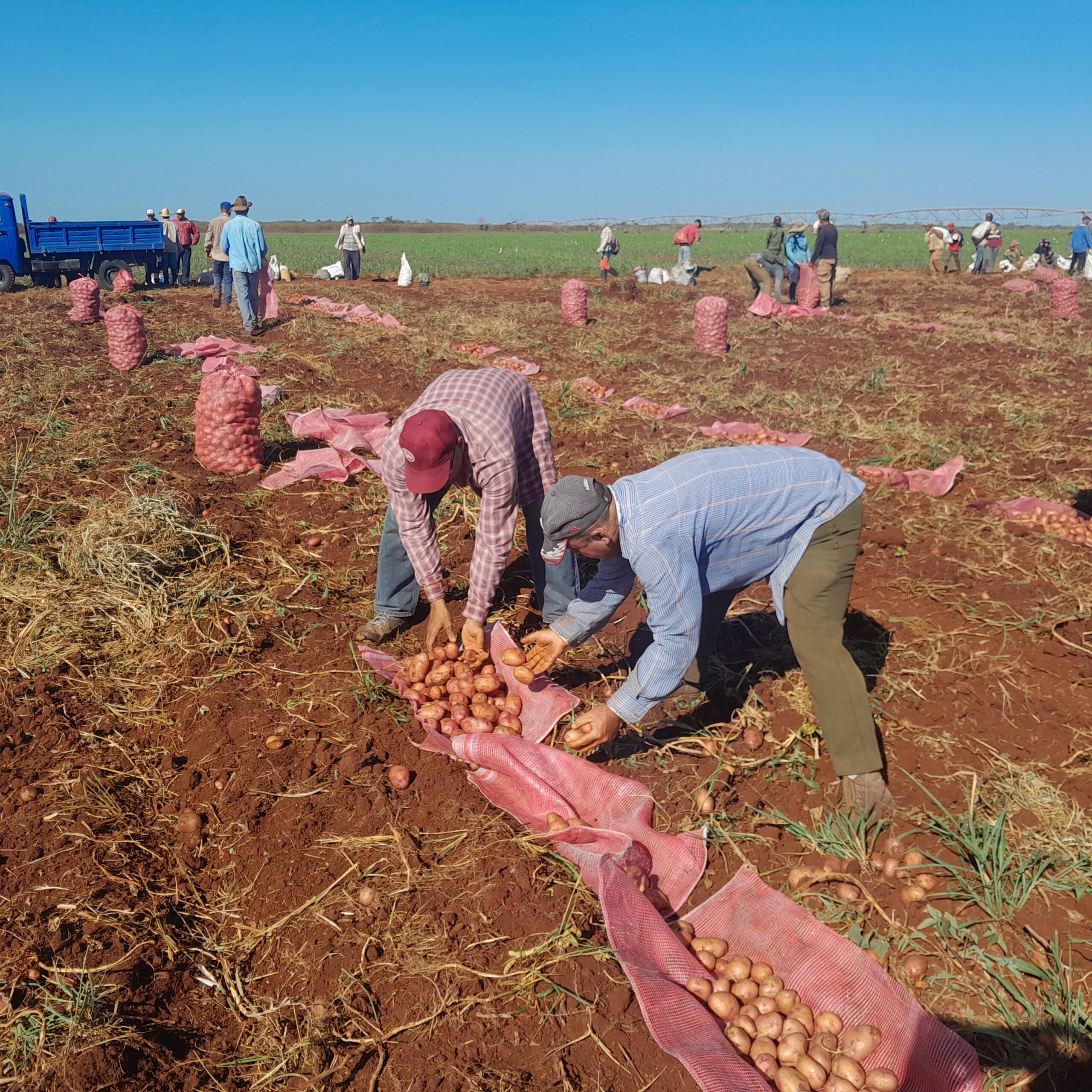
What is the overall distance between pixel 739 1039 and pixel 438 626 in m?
1.93

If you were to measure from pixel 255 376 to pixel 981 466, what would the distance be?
7000 millimetres

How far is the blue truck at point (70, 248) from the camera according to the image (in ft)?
A: 56.2

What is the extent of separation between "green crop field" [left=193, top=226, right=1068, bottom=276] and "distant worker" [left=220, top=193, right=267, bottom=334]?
13.4 meters

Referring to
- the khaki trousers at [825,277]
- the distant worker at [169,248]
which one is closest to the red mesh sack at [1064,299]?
the khaki trousers at [825,277]

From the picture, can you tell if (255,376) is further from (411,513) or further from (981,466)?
(981,466)

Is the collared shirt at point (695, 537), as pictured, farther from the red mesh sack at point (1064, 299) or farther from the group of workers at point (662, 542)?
the red mesh sack at point (1064, 299)

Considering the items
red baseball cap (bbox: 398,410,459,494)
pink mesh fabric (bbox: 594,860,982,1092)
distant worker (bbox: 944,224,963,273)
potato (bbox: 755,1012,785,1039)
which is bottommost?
potato (bbox: 755,1012,785,1039)

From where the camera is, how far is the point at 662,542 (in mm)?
2615

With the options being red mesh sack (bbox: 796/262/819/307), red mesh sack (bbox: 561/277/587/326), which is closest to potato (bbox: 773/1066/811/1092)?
red mesh sack (bbox: 561/277/587/326)

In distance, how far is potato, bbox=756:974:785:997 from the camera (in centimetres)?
246

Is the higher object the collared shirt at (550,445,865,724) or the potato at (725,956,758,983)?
the collared shirt at (550,445,865,724)

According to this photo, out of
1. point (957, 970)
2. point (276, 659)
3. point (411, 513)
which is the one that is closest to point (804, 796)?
point (957, 970)

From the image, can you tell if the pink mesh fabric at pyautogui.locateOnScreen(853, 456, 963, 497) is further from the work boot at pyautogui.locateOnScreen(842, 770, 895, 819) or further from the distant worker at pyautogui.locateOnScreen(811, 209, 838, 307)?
the distant worker at pyautogui.locateOnScreen(811, 209, 838, 307)

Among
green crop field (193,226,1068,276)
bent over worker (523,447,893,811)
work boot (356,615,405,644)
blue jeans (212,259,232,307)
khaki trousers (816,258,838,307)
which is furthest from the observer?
green crop field (193,226,1068,276)
